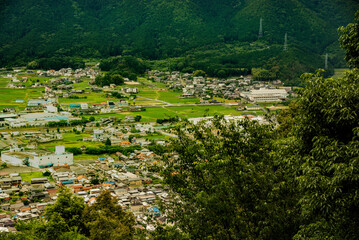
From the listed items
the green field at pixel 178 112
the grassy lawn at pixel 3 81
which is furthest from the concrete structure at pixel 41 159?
the grassy lawn at pixel 3 81

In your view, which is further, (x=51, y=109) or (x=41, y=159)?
(x=51, y=109)

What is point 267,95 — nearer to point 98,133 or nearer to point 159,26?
point 98,133

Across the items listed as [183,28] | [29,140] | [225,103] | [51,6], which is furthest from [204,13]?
[29,140]

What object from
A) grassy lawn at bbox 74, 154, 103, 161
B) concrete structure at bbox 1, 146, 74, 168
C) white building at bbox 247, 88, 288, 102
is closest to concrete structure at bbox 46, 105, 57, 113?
grassy lawn at bbox 74, 154, 103, 161

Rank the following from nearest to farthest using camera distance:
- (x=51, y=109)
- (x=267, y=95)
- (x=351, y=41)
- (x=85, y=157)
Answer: (x=351, y=41) < (x=85, y=157) < (x=51, y=109) < (x=267, y=95)

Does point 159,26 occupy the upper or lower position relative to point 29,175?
upper

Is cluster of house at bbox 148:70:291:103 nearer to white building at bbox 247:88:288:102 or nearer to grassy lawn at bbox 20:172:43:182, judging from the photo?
white building at bbox 247:88:288:102

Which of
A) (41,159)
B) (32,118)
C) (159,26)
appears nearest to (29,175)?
(41,159)
